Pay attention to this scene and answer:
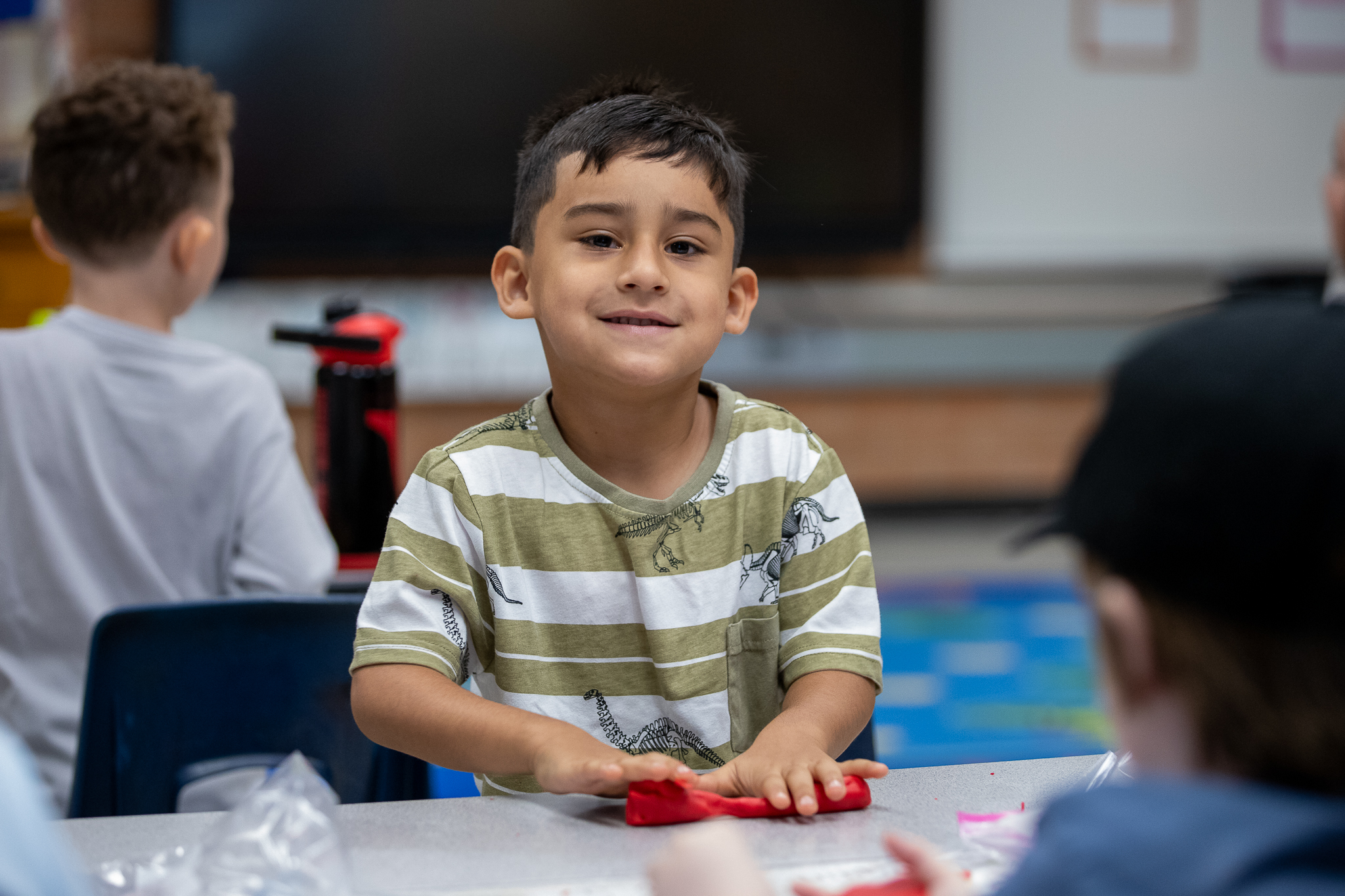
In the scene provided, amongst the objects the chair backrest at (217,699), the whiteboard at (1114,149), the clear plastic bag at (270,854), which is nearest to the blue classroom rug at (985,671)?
the whiteboard at (1114,149)

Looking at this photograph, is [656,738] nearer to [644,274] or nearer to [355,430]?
[644,274]

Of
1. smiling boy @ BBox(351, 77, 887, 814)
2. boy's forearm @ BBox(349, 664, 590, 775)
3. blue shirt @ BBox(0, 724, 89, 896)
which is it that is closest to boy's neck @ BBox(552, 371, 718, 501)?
smiling boy @ BBox(351, 77, 887, 814)

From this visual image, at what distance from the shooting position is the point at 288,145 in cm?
335

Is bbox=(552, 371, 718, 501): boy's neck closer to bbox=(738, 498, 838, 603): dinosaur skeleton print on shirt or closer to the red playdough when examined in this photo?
bbox=(738, 498, 838, 603): dinosaur skeleton print on shirt

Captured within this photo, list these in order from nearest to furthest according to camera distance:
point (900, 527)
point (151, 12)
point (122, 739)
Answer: point (122, 739), point (151, 12), point (900, 527)

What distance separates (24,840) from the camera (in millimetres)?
304

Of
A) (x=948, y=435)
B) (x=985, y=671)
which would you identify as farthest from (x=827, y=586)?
(x=948, y=435)

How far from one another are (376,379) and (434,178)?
240 centimetres

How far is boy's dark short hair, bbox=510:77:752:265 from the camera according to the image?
82 centimetres

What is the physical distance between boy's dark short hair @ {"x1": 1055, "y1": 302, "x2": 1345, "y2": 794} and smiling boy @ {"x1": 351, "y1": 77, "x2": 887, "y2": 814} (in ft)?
→ 1.35

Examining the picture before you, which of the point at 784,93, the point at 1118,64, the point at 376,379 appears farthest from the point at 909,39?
the point at 376,379

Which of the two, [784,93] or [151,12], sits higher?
[151,12]

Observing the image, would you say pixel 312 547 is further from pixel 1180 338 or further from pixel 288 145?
pixel 288 145

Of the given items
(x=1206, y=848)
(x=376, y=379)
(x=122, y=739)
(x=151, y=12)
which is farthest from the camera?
(x=151, y=12)
